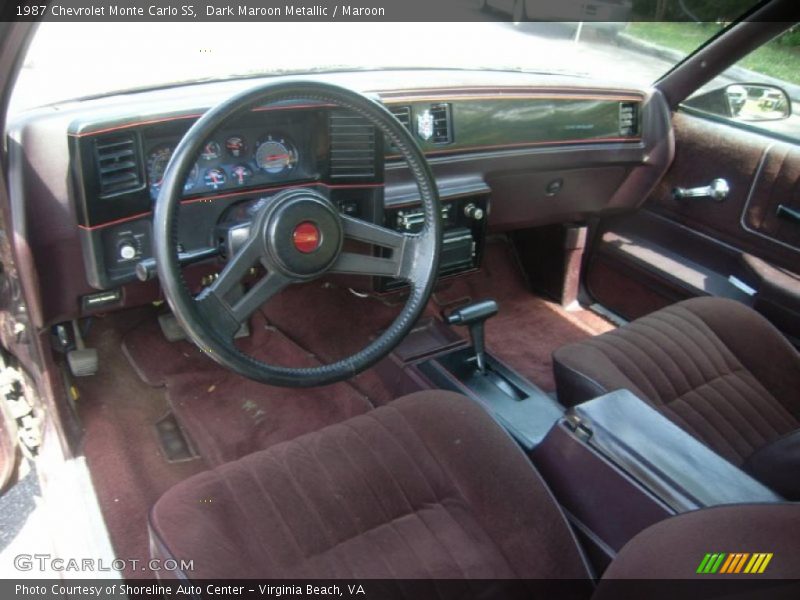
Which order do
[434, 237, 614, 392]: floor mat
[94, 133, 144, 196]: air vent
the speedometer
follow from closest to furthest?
[94, 133, 144, 196]: air vent
the speedometer
[434, 237, 614, 392]: floor mat

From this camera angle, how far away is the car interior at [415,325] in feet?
4.41

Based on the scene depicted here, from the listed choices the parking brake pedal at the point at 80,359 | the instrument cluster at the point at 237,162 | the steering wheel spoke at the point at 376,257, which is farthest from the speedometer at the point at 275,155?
the parking brake pedal at the point at 80,359

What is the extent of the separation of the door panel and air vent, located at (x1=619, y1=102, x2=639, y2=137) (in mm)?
193

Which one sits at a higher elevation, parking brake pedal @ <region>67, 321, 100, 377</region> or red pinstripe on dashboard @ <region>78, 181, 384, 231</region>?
red pinstripe on dashboard @ <region>78, 181, 384, 231</region>

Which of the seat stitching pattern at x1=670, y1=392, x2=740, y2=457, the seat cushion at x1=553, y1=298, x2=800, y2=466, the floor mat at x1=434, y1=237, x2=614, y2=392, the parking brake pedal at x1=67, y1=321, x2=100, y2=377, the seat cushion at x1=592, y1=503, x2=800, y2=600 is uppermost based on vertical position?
the seat cushion at x1=592, y1=503, x2=800, y2=600

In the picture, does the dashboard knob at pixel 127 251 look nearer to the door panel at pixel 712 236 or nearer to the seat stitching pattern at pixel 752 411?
the seat stitching pattern at pixel 752 411

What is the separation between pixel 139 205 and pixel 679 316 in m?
1.52

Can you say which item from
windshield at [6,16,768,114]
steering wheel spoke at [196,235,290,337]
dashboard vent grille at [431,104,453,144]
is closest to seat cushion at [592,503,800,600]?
steering wheel spoke at [196,235,290,337]

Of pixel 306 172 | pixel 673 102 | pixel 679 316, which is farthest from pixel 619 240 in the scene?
pixel 306 172

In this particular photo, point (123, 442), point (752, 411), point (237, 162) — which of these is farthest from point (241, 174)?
point (752, 411)

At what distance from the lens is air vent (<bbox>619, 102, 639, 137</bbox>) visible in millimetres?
2637

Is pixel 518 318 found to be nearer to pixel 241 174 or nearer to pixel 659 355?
pixel 659 355

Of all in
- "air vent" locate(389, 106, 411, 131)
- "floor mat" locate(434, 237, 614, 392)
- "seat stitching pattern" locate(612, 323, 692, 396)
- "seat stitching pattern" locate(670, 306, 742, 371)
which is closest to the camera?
"seat stitching pattern" locate(612, 323, 692, 396)

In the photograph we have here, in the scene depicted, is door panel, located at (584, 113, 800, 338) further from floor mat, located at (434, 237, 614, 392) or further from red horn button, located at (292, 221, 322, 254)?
red horn button, located at (292, 221, 322, 254)
